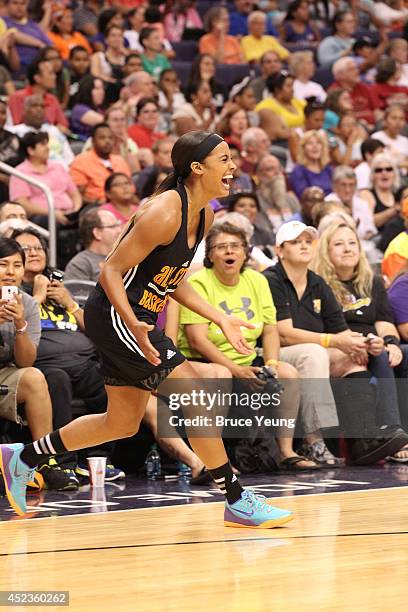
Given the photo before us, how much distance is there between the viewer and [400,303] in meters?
7.84

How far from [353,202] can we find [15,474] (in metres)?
5.72

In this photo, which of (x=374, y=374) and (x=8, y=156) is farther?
(x=8, y=156)

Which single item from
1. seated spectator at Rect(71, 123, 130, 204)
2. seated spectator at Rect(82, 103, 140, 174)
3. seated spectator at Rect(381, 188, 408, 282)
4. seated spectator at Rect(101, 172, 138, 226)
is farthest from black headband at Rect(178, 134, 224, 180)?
seated spectator at Rect(82, 103, 140, 174)

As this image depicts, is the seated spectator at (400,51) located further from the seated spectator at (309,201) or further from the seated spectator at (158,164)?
the seated spectator at (309,201)

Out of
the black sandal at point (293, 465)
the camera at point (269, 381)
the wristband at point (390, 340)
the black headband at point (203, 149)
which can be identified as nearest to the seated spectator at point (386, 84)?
the wristband at point (390, 340)

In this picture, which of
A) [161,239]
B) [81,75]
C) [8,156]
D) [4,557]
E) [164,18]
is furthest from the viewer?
[164,18]

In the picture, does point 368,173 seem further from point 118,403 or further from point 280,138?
point 118,403

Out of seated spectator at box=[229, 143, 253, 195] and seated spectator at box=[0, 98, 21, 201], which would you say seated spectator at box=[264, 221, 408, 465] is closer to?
seated spectator at box=[229, 143, 253, 195]

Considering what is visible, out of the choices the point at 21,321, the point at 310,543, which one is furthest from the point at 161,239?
the point at 21,321

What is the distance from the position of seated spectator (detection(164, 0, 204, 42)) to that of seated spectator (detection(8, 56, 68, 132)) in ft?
11.1

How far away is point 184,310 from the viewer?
6828mm

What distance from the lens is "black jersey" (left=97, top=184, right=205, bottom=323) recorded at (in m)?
4.70

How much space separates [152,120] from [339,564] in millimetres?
7539

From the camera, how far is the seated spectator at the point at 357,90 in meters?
13.5
